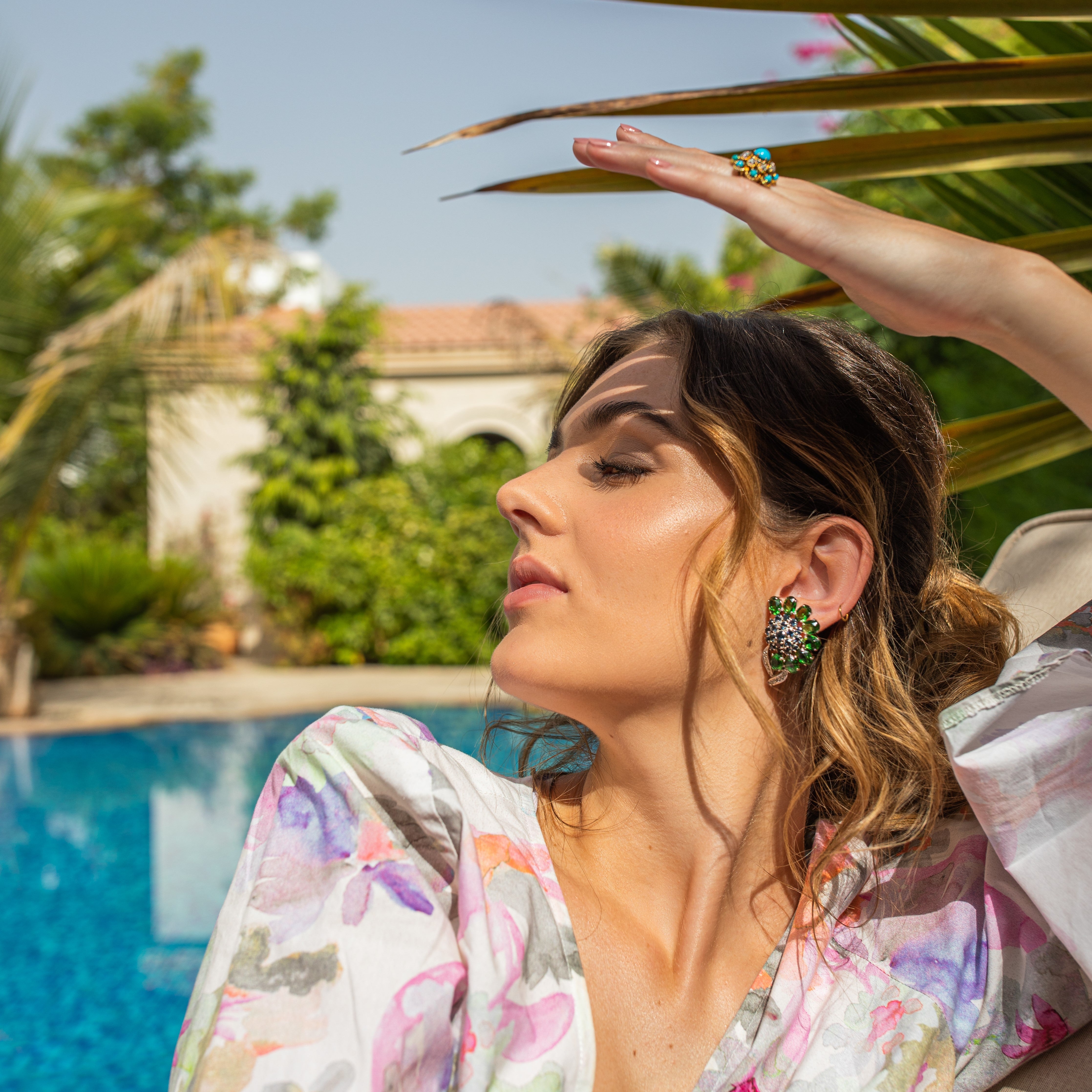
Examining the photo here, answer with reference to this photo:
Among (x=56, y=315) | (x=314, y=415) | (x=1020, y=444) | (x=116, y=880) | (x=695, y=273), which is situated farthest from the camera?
(x=314, y=415)

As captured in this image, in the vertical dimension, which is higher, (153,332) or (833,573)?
(833,573)

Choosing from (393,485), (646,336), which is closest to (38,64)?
(393,485)

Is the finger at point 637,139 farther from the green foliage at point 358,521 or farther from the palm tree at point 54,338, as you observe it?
the green foliage at point 358,521

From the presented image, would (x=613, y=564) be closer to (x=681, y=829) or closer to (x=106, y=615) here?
(x=681, y=829)

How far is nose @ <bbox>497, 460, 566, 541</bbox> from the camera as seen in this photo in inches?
55.8

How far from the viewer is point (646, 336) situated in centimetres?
166

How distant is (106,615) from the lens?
11797 mm

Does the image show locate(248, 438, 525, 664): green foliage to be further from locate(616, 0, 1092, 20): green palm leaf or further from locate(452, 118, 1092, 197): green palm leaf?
locate(616, 0, 1092, 20): green palm leaf

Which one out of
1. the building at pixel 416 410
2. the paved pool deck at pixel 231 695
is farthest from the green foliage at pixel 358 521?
the building at pixel 416 410

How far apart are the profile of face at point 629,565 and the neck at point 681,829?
0.06 m

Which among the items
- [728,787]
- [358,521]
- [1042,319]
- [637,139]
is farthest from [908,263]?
[358,521]

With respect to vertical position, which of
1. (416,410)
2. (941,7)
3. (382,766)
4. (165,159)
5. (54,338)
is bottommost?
(416,410)

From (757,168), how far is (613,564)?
1.75 ft

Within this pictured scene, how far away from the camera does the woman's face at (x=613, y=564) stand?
4.46ft
